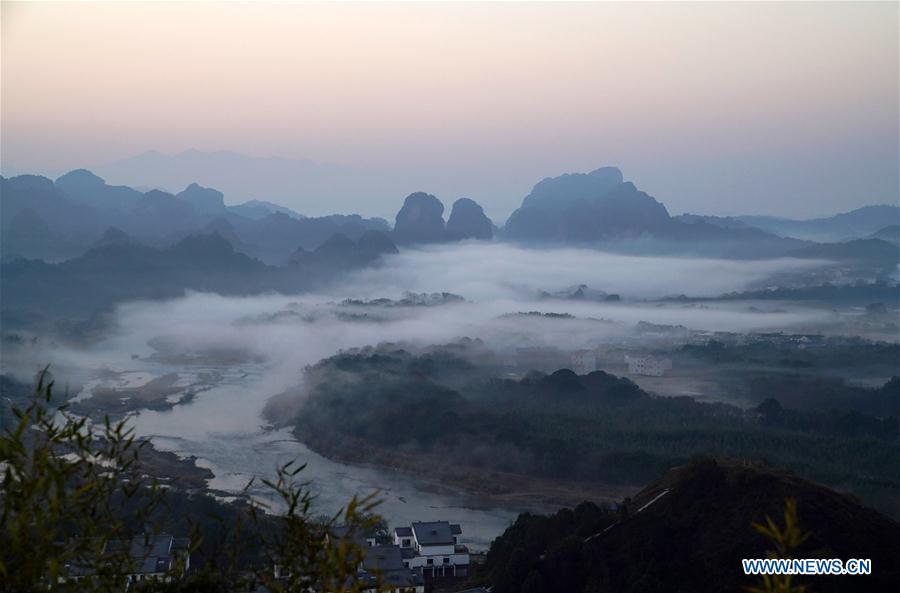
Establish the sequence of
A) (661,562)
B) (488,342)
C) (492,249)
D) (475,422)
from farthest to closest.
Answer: (492,249), (488,342), (475,422), (661,562)

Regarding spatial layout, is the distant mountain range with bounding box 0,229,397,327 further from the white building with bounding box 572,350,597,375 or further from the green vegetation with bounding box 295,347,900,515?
the white building with bounding box 572,350,597,375

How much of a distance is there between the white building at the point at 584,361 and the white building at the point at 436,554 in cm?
1269

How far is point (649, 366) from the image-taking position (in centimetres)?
2228

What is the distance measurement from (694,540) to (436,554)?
132 inches

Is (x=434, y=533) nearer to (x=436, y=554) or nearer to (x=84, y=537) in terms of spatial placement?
(x=436, y=554)

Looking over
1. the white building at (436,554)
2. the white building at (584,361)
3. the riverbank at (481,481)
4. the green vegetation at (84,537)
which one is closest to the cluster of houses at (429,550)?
the white building at (436,554)

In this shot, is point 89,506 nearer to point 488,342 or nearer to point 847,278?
point 488,342

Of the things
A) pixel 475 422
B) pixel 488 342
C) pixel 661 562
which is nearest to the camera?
pixel 661 562

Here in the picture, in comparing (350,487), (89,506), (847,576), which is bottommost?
(350,487)

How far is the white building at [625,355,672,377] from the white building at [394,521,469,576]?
12.6m

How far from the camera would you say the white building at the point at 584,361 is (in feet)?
75.2

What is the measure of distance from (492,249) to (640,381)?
1081 inches

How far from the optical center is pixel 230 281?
3725 centimetres

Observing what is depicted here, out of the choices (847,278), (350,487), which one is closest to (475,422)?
(350,487)
